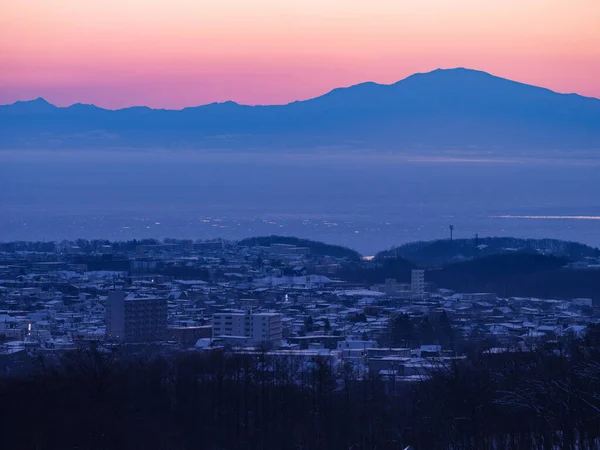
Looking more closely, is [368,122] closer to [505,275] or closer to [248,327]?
[505,275]

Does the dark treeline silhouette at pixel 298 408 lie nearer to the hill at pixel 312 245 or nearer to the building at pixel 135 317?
the building at pixel 135 317

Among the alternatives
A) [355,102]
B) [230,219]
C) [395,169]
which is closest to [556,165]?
[395,169]

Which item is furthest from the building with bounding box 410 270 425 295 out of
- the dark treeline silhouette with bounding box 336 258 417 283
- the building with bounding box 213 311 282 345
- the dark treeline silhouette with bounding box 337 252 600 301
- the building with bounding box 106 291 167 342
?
the building with bounding box 106 291 167 342

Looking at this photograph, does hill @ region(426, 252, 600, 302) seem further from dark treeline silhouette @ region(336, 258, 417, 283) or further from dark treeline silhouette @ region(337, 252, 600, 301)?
dark treeline silhouette @ region(336, 258, 417, 283)

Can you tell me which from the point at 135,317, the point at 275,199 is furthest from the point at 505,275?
the point at 275,199

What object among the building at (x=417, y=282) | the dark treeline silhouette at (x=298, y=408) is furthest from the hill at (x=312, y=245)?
the dark treeline silhouette at (x=298, y=408)

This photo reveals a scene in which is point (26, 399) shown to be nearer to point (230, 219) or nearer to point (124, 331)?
point (124, 331)
